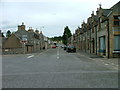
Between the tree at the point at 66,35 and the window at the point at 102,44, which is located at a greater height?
the tree at the point at 66,35

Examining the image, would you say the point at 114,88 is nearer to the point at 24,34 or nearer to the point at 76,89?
the point at 76,89

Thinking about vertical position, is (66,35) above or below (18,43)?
above

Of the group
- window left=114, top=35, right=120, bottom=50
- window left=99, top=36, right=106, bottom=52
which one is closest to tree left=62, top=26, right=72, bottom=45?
window left=99, top=36, right=106, bottom=52

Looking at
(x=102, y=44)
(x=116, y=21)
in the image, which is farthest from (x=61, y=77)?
(x=102, y=44)

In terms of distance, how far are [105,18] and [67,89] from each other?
2388 centimetres

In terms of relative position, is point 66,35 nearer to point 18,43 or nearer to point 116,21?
point 18,43

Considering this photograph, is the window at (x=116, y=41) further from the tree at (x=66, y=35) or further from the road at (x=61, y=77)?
the tree at (x=66, y=35)

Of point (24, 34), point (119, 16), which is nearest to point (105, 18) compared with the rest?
point (119, 16)

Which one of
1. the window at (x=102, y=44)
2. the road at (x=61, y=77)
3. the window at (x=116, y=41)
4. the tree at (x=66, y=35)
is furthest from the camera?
the tree at (x=66, y=35)

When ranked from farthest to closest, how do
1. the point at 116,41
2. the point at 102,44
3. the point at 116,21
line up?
the point at 102,44, the point at 116,21, the point at 116,41

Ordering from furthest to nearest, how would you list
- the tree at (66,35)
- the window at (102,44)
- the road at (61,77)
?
the tree at (66,35) < the window at (102,44) < the road at (61,77)

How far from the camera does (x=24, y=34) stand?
Answer: 67.7 meters

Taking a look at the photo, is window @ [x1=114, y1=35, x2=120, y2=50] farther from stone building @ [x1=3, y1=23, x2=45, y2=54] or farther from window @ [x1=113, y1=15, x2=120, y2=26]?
stone building @ [x1=3, y1=23, x2=45, y2=54]

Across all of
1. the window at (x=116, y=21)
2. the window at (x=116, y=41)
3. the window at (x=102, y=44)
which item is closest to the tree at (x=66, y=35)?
the window at (x=102, y=44)
